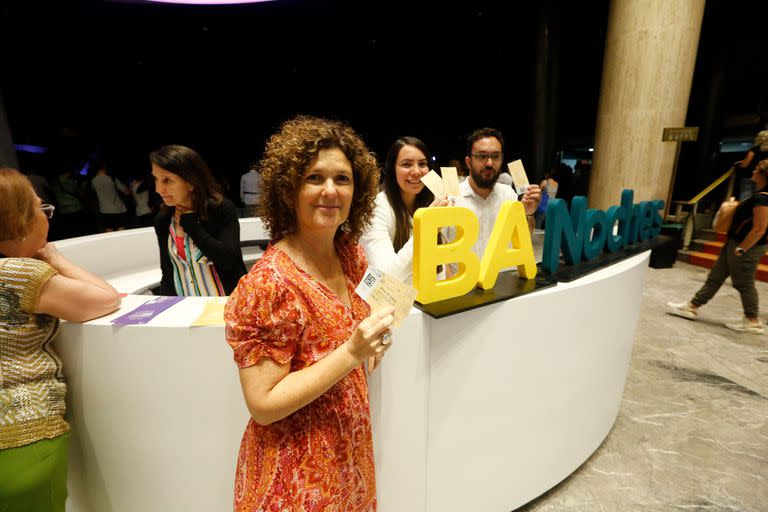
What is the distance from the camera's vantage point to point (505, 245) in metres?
1.45

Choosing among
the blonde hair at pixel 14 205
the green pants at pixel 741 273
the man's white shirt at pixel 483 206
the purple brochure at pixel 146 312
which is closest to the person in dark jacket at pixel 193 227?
the purple brochure at pixel 146 312

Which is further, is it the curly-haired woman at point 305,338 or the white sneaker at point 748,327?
the white sneaker at point 748,327

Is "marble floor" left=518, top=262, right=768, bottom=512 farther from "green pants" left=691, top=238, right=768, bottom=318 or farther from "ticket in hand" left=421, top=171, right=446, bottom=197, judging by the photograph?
"ticket in hand" left=421, top=171, right=446, bottom=197

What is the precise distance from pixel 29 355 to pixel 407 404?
1.13 metres

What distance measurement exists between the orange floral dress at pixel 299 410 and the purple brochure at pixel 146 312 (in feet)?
1.81

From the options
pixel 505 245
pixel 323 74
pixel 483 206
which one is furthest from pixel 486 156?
pixel 323 74

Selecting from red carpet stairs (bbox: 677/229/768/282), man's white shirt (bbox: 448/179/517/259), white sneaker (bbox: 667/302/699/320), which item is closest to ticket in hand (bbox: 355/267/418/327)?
man's white shirt (bbox: 448/179/517/259)

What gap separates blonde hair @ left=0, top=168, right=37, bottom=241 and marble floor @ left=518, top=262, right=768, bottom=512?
2.26m

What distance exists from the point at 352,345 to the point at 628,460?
2220 mm

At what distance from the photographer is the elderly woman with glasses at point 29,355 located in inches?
37.4

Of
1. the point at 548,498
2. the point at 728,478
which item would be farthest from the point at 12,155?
the point at 728,478

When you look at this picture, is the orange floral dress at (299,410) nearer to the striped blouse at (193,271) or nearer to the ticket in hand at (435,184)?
the ticket in hand at (435,184)

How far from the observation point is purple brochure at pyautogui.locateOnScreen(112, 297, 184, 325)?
1115mm

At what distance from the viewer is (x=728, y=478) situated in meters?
1.97
